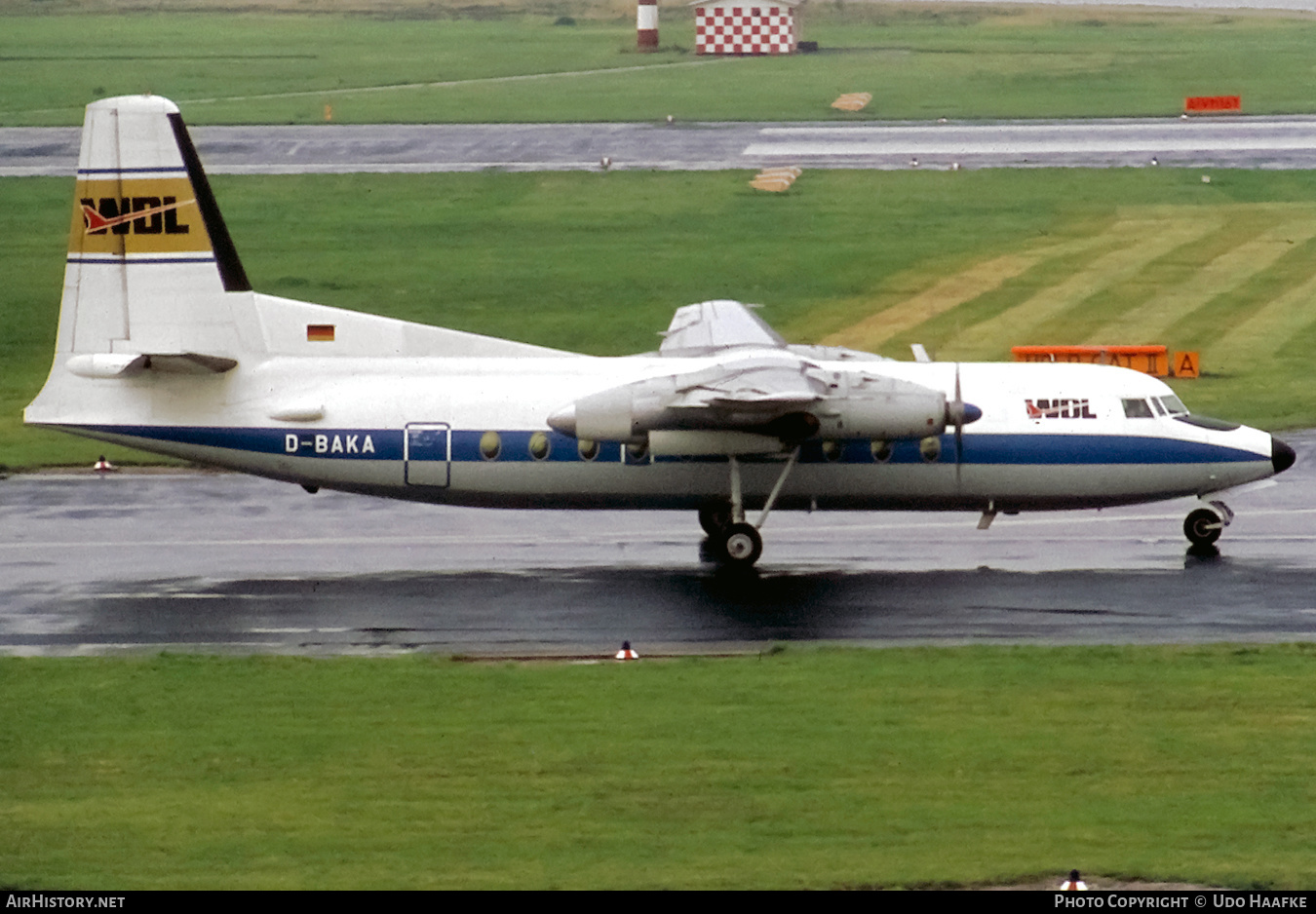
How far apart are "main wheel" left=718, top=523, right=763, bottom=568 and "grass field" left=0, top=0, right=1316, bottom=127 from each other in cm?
5266

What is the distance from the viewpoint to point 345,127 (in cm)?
7756

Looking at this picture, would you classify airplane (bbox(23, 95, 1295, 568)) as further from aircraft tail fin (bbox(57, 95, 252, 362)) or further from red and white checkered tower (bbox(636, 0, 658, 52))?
red and white checkered tower (bbox(636, 0, 658, 52))

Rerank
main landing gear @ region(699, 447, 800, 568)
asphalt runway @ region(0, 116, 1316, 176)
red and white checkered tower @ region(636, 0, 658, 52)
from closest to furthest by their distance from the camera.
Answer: main landing gear @ region(699, 447, 800, 568) < asphalt runway @ region(0, 116, 1316, 176) < red and white checkered tower @ region(636, 0, 658, 52)

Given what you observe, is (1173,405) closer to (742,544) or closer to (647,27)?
(742,544)

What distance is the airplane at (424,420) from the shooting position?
95.6 ft

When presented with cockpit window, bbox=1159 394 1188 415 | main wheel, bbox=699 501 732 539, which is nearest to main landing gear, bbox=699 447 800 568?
main wheel, bbox=699 501 732 539

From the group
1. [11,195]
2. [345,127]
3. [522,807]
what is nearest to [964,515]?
[522,807]

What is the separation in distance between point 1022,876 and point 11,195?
2133 inches

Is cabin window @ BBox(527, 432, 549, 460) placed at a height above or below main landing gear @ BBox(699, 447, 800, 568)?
above

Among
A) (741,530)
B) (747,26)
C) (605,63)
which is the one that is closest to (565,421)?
(741,530)

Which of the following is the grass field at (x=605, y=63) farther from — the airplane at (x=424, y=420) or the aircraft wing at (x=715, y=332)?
the airplane at (x=424, y=420)

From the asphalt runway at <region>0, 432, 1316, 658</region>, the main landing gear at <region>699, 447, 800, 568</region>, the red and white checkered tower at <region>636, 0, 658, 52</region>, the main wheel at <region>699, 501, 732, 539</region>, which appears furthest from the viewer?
the red and white checkered tower at <region>636, 0, 658, 52</region>

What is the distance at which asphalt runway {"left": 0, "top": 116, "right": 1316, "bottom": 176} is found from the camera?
67750mm
